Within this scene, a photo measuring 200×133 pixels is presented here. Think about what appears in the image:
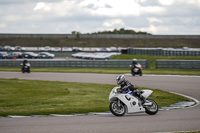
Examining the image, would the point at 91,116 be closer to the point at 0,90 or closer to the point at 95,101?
the point at 95,101

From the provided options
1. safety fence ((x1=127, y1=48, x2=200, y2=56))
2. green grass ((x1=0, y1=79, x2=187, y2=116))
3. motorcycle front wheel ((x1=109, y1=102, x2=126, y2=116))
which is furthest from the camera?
safety fence ((x1=127, y1=48, x2=200, y2=56))

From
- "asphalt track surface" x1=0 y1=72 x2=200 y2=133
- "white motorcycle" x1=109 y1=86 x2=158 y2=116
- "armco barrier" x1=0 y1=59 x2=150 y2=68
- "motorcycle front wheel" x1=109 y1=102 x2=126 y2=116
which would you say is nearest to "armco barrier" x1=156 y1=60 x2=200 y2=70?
"armco barrier" x1=0 y1=59 x2=150 y2=68

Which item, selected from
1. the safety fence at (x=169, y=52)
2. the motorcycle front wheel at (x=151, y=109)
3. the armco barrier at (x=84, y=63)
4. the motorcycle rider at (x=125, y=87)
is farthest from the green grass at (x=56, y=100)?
the safety fence at (x=169, y=52)

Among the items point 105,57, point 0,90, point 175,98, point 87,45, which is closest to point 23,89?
point 0,90

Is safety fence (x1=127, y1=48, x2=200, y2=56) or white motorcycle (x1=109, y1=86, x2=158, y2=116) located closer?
white motorcycle (x1=109, y1=86, x2=158, y2=116)

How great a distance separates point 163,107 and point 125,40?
109m

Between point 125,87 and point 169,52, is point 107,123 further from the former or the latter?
point 169,52

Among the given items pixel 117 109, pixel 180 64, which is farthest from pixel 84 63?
pixel 117 109

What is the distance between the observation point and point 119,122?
11.4m

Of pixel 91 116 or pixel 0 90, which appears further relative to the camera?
pixel 0 90

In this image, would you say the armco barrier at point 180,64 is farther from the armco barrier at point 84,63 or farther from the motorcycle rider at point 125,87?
the motorcycle rider at point 125,87

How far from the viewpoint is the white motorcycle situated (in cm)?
1295

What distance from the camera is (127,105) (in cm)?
1298

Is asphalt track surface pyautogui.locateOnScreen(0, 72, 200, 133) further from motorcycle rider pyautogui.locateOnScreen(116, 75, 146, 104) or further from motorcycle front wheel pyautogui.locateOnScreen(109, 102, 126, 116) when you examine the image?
motorcycle rider pyautogui.locateOnScreen(116, 75, 146, 104)
